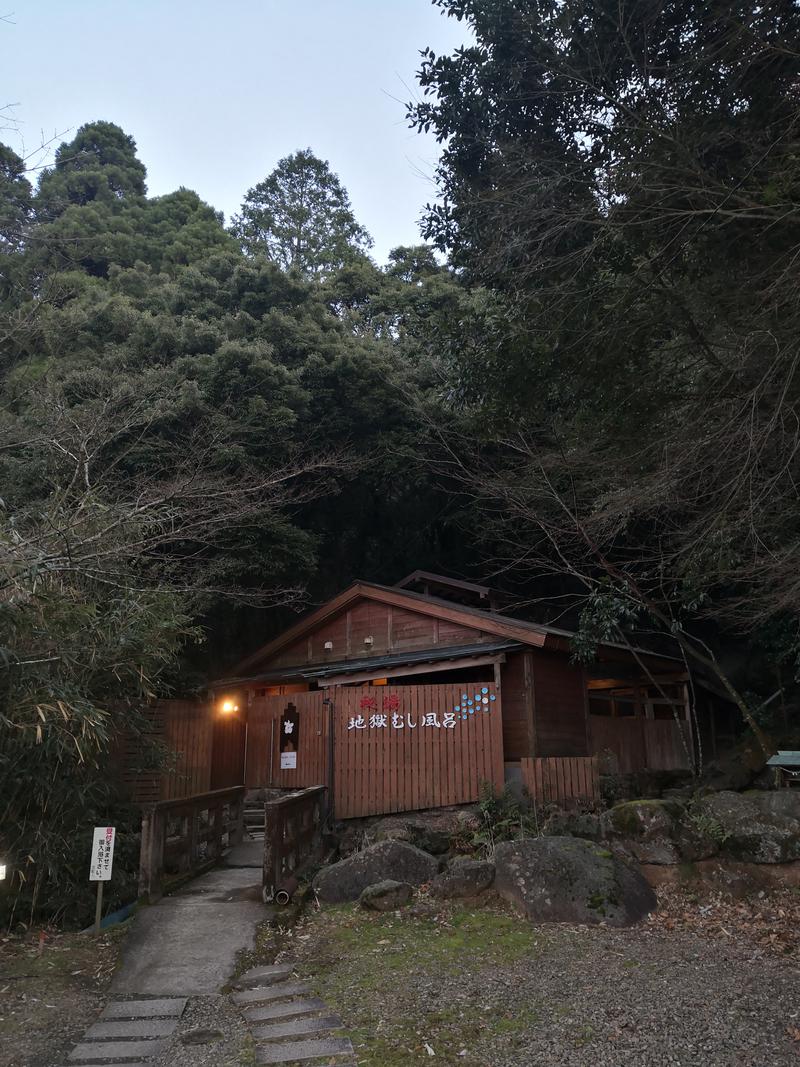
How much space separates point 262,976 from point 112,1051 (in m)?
1.58

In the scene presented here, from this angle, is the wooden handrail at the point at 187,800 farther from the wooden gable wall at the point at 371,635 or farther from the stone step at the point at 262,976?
the wooden gable wall at the point at 371,635

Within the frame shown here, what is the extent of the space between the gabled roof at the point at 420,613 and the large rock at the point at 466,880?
196 inches

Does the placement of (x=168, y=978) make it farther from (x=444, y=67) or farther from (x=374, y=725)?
(x=444, y=67)

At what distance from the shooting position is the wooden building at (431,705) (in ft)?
39.9

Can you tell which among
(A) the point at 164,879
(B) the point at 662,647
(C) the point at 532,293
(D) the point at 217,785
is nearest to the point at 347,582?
(D) the point at 217,785

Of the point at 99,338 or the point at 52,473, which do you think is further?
the point at 99,338

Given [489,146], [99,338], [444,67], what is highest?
[99,338]

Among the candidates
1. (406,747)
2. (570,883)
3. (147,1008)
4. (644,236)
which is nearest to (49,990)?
(147,1008)

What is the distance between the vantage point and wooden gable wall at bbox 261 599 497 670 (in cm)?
1457

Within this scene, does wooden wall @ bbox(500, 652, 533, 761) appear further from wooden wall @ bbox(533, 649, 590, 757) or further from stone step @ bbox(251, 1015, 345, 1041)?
stone step @ bbox(251, 1015, 345, 1041)

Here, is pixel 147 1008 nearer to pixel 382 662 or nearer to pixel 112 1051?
pixel 112 1051

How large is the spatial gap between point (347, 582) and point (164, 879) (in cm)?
1328

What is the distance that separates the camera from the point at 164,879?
364 inches

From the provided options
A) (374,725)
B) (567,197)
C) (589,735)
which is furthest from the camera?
(589,735)
